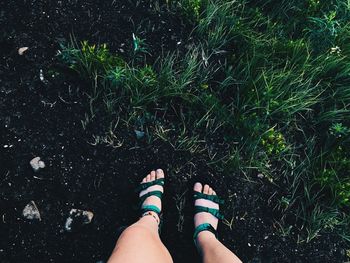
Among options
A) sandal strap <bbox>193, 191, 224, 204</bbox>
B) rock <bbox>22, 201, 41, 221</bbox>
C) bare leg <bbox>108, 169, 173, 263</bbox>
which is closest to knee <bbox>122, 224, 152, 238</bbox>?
bare leg <bbox>108, 169, 173, 263</bbox>

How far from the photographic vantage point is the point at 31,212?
7.54ft

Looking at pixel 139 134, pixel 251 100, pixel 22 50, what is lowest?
pixel 139 134

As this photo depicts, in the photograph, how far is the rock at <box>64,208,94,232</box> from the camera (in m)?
2.34

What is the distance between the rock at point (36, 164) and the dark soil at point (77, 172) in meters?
0.03

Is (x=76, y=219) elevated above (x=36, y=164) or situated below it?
below

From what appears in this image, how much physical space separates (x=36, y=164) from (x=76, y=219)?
16.9 inches

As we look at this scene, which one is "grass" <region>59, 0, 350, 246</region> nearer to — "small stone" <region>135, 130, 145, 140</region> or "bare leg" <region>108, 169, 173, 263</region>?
"small stone" <region>135, 130, 145, 140</region>

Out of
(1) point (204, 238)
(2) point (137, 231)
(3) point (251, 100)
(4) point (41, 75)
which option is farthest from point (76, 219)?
(3) point (251, 100)

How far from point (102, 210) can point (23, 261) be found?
0.54 meters

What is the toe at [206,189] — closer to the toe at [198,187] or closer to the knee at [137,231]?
the toe at [198,187]

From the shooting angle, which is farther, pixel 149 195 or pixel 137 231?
pixel 149 195

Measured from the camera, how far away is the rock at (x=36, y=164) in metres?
2.36

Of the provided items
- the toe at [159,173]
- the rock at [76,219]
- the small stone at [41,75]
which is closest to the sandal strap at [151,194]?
the toe at [159,173]

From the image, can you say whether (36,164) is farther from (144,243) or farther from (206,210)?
(206,210)
